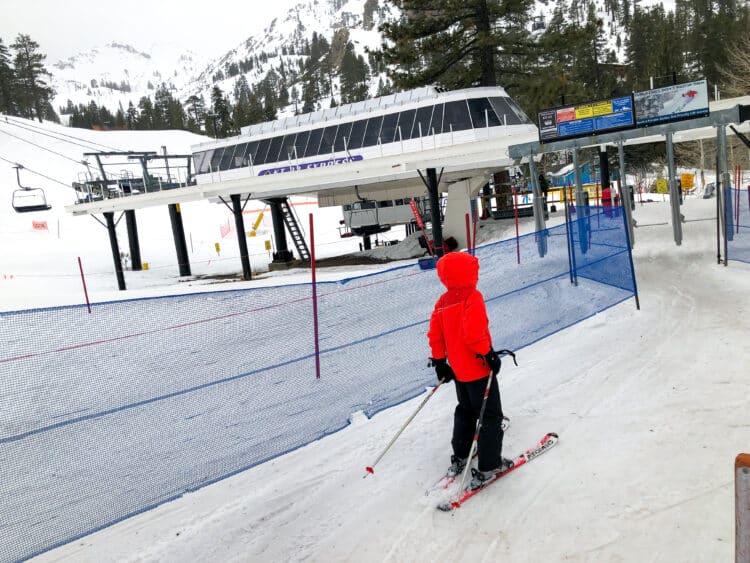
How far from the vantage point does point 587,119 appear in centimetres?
1335

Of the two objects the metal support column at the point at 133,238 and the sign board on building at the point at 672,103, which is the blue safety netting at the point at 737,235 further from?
the metal support column at the point at 133,238

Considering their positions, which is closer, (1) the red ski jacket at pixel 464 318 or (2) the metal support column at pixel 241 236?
(1) the red ski jacket at pixel 464 318

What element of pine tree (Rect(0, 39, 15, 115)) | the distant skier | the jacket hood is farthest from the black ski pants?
pine tree (Rect(0, 39, 15, 115))

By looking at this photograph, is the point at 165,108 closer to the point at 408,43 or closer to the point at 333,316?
the point at 408,43

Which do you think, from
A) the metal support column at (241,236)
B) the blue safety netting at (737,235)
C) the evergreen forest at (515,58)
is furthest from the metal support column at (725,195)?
the metal support column at (241,236)

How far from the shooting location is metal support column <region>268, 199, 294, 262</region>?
26.5 metres

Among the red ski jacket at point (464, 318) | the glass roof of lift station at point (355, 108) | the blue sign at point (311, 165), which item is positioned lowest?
the red ski jacket at point (464, 318)

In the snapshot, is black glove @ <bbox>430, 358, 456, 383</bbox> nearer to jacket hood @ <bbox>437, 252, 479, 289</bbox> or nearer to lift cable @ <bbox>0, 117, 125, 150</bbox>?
jacket hood @ <bbox>437, 252, 479, 289</bbox>

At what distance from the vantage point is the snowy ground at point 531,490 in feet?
11.9

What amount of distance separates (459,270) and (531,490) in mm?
1771

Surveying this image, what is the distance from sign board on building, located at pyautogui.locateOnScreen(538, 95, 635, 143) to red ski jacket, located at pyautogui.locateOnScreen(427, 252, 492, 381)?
10702mm

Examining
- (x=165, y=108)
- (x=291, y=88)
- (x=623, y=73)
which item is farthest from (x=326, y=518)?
(x=291, y=88)

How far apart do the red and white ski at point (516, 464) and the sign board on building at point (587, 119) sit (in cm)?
1049

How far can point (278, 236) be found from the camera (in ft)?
89.8
